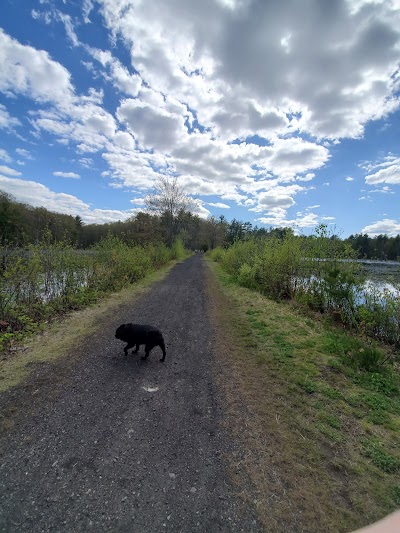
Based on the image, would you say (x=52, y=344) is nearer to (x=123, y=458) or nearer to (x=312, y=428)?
(x=123, y=458)

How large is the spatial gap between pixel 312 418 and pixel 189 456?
160 centimetres

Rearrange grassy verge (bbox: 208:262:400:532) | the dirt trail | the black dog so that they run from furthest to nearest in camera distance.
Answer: the black dog, grassy verge (bbox: 208:262:400:532), the dirt trail

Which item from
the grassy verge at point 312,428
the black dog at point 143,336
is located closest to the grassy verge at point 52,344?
the black dog at point 143,336

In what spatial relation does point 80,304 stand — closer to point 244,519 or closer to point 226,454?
point 226,454

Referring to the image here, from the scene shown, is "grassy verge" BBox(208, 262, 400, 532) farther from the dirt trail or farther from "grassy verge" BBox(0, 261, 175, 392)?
"grassy verge" BBox(0, 261, 175, 392)

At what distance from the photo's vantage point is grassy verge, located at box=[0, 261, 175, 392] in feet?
12.8

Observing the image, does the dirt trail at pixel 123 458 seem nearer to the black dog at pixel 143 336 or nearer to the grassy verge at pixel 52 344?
the black dog at pixel 143 336

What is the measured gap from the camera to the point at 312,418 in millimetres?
3148

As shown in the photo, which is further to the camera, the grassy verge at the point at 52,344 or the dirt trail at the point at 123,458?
the grassy verge at the point at 52,344

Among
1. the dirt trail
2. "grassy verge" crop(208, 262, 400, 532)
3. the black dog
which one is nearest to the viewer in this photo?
the dirt trail

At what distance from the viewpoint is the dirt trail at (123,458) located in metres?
1.89

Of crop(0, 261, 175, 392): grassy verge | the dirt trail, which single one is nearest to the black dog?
the dirt trail

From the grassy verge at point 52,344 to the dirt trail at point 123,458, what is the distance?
0.70 m

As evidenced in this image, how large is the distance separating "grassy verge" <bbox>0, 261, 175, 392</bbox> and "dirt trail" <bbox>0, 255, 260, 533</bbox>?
0.70 meters
